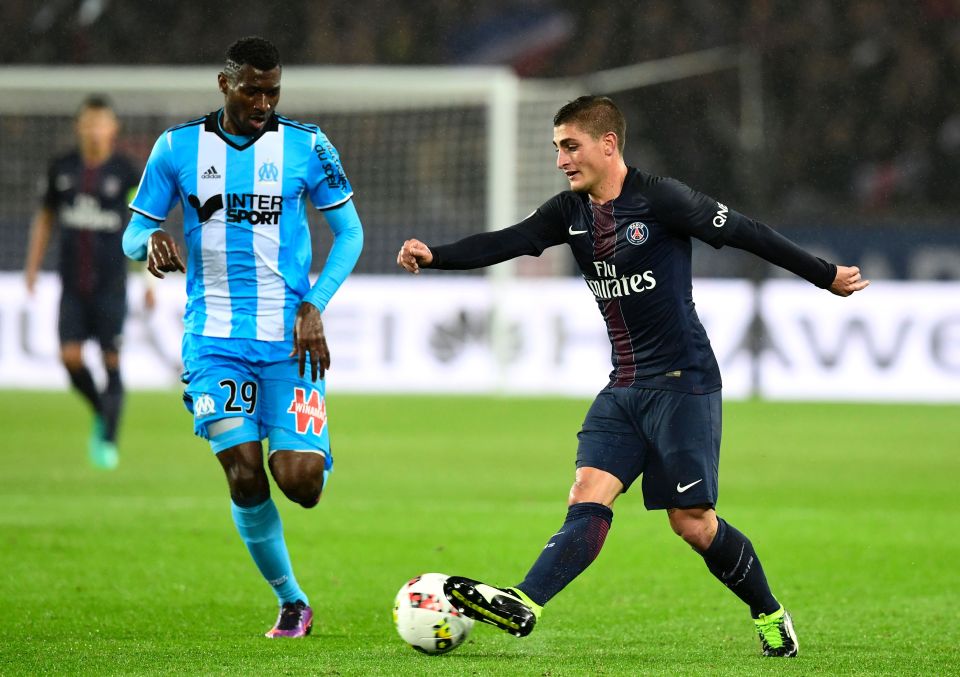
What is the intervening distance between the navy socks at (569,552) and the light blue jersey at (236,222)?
1220 mm

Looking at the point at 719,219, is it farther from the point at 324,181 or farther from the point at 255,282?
the point at 255,282

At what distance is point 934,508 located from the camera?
9500 mm

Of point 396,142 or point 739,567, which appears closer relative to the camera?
point 739,567

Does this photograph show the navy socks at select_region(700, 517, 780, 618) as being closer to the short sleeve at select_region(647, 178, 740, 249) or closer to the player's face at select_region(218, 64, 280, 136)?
the short sleeve at select_region(647, 178, 740, 249)

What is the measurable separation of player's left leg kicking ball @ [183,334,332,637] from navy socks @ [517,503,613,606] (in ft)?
3.09

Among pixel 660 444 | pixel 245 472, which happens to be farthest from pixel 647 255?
pixel 245 472

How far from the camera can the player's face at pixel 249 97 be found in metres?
5.39

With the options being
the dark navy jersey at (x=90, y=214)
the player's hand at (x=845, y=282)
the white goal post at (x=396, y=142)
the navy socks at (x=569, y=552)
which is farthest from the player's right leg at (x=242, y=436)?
the white goal post at (x=396, y=142)

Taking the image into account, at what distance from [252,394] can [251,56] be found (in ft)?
3.83

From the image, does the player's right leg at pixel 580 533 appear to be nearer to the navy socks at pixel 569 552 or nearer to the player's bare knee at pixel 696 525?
the navy socks at pixel 569 552

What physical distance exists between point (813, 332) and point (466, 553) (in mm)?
9847

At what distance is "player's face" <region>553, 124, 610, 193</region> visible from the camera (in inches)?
203

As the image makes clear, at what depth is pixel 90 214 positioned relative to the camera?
442 inches

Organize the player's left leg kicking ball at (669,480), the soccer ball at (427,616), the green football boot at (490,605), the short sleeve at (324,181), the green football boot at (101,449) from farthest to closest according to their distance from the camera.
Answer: the green football boot at (101,449), the short sleeve at (324,181), the player's left leg kicking ball at (669,480), the soccer ball at (427,616), the green football boot at (490,605)
